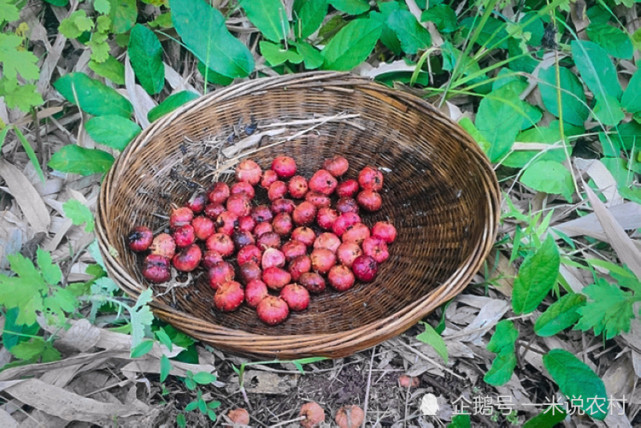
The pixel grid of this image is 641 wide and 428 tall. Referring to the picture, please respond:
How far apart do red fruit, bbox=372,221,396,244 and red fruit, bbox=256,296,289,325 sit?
1.54 ft

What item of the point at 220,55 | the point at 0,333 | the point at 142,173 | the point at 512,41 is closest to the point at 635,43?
the point at 512,41

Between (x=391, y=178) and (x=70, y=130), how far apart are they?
1.39 meters

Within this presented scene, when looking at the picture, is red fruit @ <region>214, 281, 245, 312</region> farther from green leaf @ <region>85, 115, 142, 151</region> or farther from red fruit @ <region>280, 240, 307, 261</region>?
green leaf @ <region>85, 115, 142, 151</region>

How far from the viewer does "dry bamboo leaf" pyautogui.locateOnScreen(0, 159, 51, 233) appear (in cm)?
215

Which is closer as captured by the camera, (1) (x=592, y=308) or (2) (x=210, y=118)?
(1) (x=592, y=308)

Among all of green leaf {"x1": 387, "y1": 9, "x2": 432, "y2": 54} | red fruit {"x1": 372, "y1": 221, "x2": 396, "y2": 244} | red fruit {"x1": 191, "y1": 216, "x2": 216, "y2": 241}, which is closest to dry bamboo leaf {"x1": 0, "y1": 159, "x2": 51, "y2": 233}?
red fruit {"x1": 191, "y1": 216, "x2": 216, "y2": 241}

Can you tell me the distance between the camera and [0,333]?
1863 millimetres

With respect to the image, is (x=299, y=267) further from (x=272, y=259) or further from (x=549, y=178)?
(x=549, y=178)

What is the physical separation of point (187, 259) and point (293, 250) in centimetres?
38

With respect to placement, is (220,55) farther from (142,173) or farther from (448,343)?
(448,343)

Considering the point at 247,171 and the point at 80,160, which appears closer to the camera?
the point at 80,160

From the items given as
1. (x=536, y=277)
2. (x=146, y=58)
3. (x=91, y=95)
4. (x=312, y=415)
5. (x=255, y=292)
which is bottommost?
(x=312, y=415)

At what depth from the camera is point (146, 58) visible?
7.61 ft

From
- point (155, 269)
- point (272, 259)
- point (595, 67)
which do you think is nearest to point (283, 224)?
point (272, 259)
